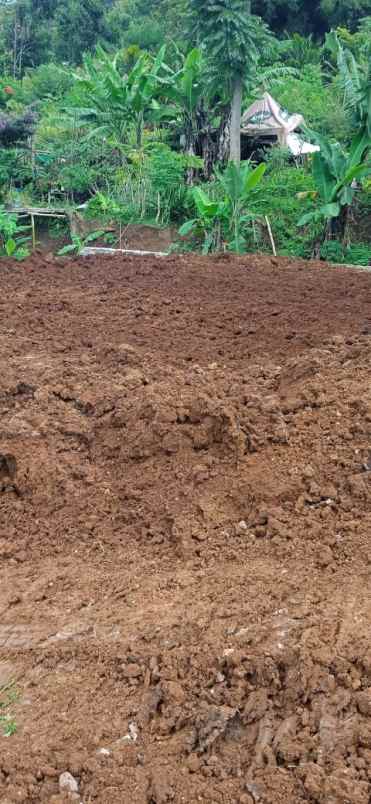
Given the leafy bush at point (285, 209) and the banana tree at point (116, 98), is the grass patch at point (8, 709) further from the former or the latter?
the banana tree at point (116, 98)

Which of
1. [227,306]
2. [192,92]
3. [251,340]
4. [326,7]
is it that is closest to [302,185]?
[192,92]

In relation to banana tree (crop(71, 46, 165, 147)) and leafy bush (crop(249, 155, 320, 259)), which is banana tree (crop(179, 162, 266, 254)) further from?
banana tree (crop(71, 46, 165, 147))

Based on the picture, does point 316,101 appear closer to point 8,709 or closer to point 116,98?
point 116,98

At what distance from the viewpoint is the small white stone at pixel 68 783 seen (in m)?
2.20

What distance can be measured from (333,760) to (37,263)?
9116mm

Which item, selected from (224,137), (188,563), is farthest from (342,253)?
(188,563)

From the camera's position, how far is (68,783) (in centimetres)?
221

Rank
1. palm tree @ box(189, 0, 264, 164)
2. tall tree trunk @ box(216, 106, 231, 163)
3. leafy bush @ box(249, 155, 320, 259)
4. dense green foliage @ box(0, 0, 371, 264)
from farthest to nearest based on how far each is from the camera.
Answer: tall tree trunk @ box(216, 106, 231, 163), palm tree @ box(189, 0, 264, 164), leafy bush @ box(249, 155, 320, 259), dense green foliage @ box(0, 0, 371, 264)

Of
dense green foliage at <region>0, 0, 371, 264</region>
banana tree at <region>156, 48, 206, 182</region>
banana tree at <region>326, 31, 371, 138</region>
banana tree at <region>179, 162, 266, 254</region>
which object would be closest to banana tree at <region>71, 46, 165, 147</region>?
dense green foliage at <region>0, 0, 371, 264</region>

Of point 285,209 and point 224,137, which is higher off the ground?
point 224,137

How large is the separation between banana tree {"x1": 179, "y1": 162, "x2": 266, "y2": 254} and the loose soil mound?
15.6 ft

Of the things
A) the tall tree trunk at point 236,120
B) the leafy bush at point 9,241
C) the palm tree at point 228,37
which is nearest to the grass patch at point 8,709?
the leafy bush at point 9,241

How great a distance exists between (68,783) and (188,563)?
1.39 meters

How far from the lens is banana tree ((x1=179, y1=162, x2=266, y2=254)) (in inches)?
431
